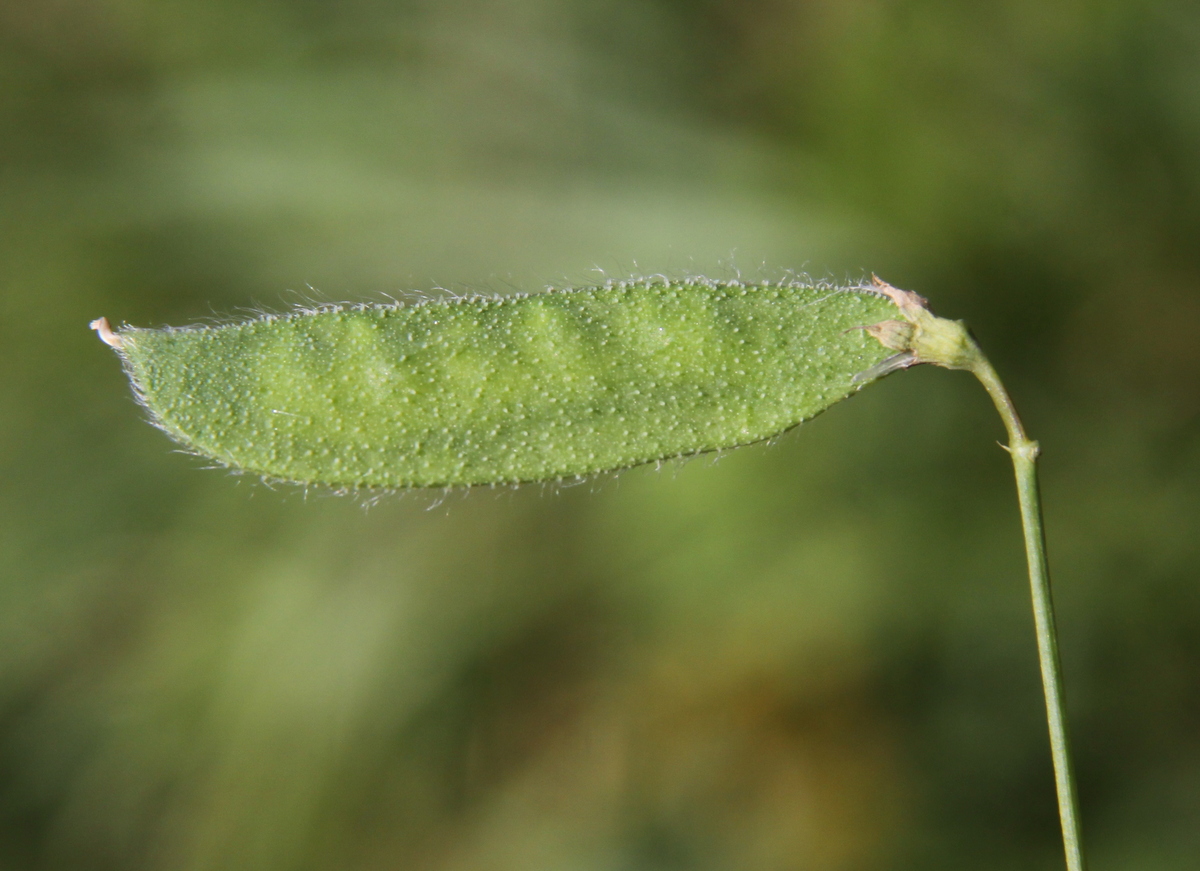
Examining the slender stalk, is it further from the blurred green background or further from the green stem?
the blurred green background

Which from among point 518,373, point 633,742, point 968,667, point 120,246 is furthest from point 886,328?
point 120,246

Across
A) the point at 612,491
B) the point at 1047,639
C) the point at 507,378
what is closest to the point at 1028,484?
the point at 1047,639

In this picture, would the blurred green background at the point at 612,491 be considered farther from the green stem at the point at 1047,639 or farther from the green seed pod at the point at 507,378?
the green stem at the point at 1047,639

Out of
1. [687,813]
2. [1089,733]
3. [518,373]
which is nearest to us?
[518,373]

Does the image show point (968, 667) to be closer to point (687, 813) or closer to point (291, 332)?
point (687, 813)

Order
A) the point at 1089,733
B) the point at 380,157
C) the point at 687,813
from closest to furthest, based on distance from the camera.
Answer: the point at 1089,733, the point at 687,813, the point at 380,157

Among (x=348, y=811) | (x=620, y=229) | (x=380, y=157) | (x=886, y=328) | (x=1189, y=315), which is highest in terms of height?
(x=380, y=157)

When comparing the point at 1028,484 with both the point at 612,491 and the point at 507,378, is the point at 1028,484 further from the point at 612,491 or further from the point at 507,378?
the point at 612,491
